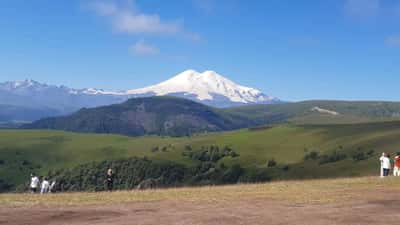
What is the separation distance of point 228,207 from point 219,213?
307 centimetres

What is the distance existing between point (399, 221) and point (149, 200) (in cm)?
1871

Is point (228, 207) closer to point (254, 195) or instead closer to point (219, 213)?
point (219, 213)

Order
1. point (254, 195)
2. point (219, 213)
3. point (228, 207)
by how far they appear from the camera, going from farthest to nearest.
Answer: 1. point (254, 195)
2. point (228, 207)
3. point (219, 213)

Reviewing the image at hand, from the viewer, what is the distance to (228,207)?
37.1 meters

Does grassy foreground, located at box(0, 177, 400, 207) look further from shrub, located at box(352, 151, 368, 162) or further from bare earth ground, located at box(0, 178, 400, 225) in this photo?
shrub, located at box(352, 151, 368, 162)

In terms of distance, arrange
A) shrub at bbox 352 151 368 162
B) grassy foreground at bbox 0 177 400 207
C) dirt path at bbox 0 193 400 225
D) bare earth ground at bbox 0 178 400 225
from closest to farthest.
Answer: dirt path at bbox 0 193 400 225 → bare earth ground at bbox 0 178 400 225 → grassy foreground at bbox 0 177 400 207 → shrub at bbox 352 151 368 162

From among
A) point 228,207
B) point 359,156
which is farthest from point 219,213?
point 359,156

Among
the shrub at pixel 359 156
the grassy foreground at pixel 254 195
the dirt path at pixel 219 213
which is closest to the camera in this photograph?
the dirt path at pixel 219 213

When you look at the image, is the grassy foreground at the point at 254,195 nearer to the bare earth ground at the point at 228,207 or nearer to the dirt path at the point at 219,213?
the bare earth ground at the point at 228,207

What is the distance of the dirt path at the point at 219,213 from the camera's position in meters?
30.9

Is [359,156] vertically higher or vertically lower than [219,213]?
higher

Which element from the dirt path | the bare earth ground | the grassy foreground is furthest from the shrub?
the dirt path

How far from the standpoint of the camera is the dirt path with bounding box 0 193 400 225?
101 feet

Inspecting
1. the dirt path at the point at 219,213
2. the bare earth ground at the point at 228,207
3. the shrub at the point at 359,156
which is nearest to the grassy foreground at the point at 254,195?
the bare earth ground at the point at 228,207
